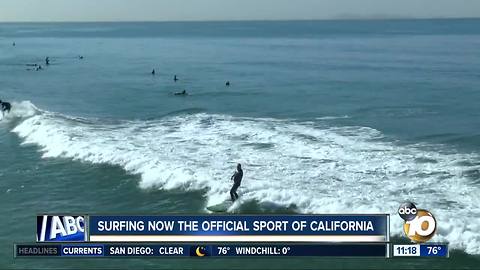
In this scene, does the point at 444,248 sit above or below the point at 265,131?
below

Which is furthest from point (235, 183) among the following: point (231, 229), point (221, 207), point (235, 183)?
point (231, 229)

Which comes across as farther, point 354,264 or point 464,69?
point 464,69

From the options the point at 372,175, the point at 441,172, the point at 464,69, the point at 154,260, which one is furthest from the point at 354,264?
the point at 464,69

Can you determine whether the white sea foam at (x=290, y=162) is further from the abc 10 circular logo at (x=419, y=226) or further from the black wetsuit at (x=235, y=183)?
the abc 10 circular logo at (x=419, y=226)

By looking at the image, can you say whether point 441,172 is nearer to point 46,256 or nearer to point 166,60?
point 46,256

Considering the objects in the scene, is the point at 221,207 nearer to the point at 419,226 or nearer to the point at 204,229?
the point at 204,229

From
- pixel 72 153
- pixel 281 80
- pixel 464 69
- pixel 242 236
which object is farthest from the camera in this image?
pixel 464 69
